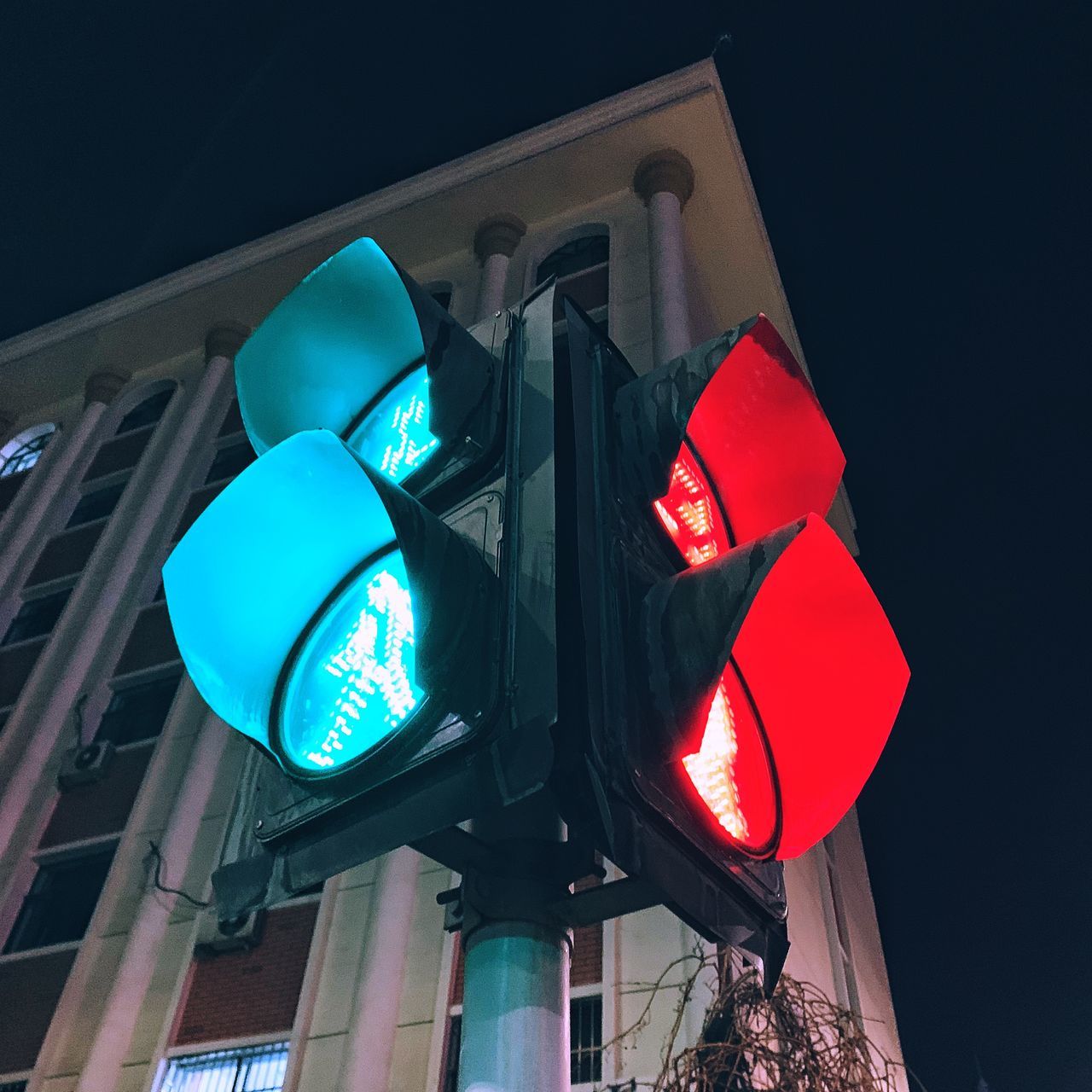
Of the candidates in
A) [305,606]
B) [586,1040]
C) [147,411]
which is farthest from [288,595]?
[147,411]

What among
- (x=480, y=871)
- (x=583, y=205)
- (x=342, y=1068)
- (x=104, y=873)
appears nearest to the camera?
(x=480, y=871)

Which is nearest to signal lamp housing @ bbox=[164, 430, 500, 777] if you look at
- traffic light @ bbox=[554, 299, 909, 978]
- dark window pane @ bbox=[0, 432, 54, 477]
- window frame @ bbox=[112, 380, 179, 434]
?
traffic light @ bbox=[554, 299, 909, 978]

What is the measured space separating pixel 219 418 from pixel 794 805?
59.1 feet

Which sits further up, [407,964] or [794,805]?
[407,964]

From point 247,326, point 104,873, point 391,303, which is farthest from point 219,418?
point 391,303

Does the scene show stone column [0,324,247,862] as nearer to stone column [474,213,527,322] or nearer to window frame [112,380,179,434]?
window frame [112,380,179,434]

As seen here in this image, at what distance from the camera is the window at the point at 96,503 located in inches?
731

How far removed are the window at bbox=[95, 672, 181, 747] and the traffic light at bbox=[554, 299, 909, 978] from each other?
39.4 ft

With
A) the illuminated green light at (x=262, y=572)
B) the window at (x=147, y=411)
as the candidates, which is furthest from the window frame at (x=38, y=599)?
the illuminated green light at (x=262, y=572)

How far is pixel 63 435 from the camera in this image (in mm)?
20656

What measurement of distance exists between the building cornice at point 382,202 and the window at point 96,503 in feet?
14.0

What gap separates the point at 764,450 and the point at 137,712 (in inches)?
506

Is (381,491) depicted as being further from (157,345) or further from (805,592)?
(157,345)

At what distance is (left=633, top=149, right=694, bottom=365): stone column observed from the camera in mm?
13212
